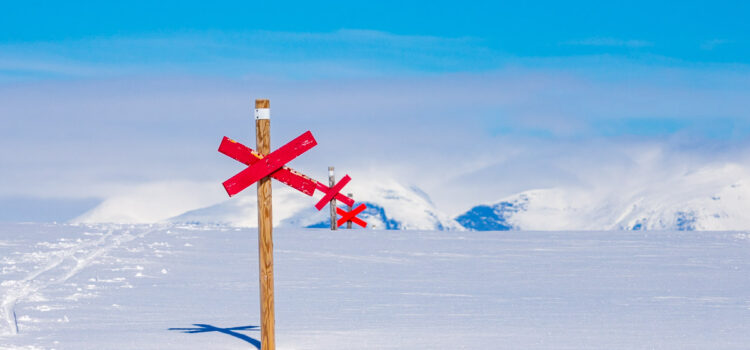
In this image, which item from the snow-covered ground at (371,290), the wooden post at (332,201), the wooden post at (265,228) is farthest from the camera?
the wooden post at (332,201)

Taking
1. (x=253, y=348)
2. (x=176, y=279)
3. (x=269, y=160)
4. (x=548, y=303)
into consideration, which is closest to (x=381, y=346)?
(x=253, y=348)

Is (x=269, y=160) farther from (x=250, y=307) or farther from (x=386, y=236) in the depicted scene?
(x=386, y=236)

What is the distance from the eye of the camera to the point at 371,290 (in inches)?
691

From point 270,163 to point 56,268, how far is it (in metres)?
9.81

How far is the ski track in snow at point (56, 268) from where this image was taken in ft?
49.9

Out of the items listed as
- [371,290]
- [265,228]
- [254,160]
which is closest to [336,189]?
[371,290]

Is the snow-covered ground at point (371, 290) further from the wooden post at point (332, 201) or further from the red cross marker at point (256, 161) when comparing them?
the wooden post at point (332, 201)

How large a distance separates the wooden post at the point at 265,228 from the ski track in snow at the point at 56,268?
387 centimetres

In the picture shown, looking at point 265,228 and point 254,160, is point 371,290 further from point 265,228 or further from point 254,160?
point 254,160

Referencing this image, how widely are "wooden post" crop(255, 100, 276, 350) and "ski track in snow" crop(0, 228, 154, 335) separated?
387cm

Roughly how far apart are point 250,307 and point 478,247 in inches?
415

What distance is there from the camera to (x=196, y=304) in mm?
16031

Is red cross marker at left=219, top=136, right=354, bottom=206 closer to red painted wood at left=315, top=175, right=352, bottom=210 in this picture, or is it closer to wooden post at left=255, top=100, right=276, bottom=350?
wooden post at left=255, top=100, right=276, bottom=350

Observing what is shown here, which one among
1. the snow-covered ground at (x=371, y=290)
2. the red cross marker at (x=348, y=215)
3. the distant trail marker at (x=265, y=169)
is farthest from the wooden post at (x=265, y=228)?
the red cross marker at (x=348, y=215)
